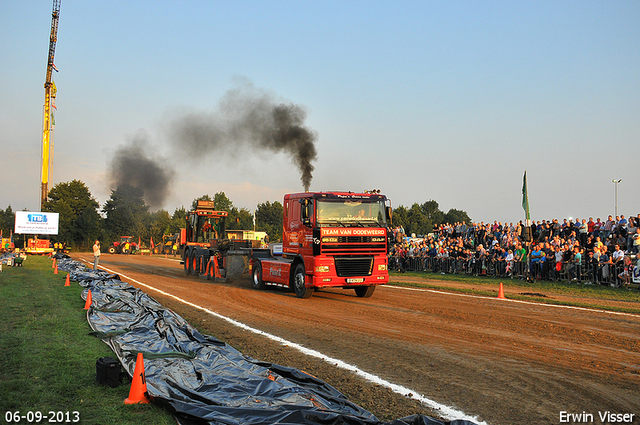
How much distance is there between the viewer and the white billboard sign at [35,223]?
146ft

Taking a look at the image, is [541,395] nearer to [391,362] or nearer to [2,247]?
[391,362]

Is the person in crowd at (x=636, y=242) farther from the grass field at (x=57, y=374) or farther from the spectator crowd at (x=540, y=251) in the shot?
the grass field at (x=57, y=374)

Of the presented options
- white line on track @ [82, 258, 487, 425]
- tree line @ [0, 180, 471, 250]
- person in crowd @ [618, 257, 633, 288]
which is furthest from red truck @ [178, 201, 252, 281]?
tree line @ [0, 180, 471, 250]

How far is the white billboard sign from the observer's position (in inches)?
→ 1747

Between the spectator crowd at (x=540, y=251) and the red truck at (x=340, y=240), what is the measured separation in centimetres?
96

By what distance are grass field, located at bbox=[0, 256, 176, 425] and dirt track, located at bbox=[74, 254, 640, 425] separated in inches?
87.9

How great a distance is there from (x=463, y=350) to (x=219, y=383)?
410 cm

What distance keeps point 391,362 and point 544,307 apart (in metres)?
7.58

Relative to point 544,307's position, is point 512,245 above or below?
above

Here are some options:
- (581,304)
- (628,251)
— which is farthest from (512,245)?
(581,304)

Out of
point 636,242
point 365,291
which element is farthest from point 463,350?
point 636,242

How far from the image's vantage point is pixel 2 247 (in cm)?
4862

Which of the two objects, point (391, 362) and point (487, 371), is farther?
point (391, 362)

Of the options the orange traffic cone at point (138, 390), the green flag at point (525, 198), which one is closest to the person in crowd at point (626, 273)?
the green flag at point (525, 198)
